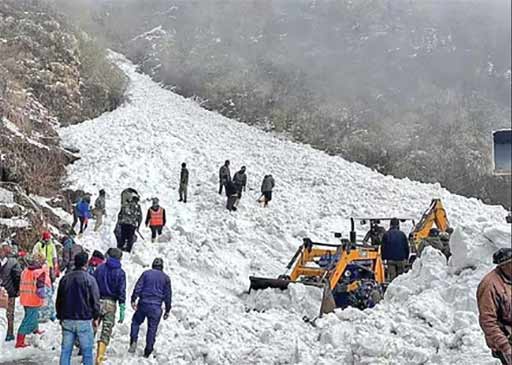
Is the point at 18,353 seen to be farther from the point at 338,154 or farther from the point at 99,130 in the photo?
the point at 338,154

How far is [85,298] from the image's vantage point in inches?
277

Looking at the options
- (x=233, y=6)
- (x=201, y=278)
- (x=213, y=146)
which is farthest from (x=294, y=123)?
(x=201, y=278)

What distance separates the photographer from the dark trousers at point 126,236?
→ 1351 cm

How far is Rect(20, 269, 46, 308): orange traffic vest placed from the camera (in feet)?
27.8

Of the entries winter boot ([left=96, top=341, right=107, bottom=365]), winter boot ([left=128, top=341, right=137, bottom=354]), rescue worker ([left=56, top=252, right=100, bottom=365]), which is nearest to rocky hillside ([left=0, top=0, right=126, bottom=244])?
winter boot ([left=128, top=341, right=137, bottom=354])

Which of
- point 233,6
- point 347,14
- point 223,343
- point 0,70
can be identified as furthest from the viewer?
point 233,6

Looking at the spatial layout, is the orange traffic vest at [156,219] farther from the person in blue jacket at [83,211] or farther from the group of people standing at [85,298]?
the group of people standing at [85,298]

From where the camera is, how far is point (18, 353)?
27.8ft

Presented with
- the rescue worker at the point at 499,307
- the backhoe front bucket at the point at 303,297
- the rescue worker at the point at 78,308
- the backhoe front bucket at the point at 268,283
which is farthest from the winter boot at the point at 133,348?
the rescue worker at the point at 499,307

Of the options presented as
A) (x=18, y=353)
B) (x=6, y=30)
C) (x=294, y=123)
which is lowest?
(x=18, y=353)

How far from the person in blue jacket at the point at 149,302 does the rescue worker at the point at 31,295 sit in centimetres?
122

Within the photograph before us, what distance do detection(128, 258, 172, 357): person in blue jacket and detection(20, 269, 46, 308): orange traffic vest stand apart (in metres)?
1.24

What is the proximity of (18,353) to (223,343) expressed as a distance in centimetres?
255

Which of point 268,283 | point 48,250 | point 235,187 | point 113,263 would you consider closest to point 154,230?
point 268,283
